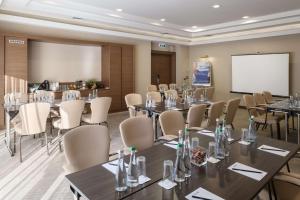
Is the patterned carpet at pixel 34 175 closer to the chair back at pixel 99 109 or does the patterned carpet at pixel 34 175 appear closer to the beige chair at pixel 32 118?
the beige chair at pixel 32 118

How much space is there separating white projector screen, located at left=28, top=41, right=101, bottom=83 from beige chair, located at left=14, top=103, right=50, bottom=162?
307 centimetres

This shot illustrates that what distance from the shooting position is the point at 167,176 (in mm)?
1456

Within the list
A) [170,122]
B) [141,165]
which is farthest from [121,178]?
[170,122]

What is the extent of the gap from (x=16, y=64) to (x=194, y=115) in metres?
4.71

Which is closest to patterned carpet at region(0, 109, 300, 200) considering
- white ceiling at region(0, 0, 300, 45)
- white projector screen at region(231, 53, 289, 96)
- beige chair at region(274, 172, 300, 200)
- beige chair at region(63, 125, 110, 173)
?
beige chair at region(274, 172, 300, 200)

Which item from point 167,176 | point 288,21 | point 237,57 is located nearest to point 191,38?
point 237,57

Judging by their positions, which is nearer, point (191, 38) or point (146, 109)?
point (146, 109)

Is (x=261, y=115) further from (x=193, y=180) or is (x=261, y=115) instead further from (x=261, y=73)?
(x=193, y=180)

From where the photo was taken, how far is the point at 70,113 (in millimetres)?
4043

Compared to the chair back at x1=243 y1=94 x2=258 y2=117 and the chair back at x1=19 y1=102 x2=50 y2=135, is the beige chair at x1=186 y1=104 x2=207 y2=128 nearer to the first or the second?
the chair back at x1=243 y1=94 x2=258 y2=117

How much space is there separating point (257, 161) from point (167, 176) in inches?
30.6

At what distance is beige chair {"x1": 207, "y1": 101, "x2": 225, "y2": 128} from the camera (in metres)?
3.83

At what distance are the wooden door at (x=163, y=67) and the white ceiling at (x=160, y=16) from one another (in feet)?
4.95

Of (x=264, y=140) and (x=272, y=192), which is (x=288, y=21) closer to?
(x=264, y=140)
